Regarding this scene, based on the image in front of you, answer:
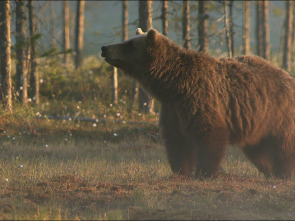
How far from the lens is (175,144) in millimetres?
6488

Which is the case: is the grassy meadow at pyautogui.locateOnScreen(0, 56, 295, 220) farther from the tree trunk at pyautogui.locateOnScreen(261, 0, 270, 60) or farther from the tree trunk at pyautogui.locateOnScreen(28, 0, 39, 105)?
the tree trunk at pyautogui.locateOnScreen(261, 0, 270, 60)

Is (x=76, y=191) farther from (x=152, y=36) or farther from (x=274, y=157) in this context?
(x=274, y=157)

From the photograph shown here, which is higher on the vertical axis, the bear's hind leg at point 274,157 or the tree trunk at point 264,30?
the tree trunk at point 264,30

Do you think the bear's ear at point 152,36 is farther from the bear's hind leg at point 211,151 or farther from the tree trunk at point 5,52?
the tree trunk at point 5,52

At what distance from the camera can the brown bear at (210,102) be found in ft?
20.2

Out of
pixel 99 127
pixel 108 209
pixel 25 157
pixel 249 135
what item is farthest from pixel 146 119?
pixel 108 209

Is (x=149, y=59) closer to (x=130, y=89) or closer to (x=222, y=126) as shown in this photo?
(x=222, y=126)

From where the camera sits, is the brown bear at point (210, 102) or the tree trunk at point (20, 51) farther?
the tree trunk at point (20, 51)

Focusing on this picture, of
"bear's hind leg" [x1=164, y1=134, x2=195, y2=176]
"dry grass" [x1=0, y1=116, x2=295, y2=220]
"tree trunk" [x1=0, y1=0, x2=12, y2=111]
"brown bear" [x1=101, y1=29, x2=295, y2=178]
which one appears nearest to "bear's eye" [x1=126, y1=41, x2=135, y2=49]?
"brown bear" [x1=101, y1=29, x2=295, y2=178]

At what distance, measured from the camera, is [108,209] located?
15.8ft

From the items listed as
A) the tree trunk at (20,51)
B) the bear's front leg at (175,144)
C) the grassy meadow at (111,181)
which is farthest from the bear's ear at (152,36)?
the tree trunk at (20,51)

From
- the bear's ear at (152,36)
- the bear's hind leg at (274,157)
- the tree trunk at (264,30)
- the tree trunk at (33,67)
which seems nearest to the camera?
the bear's ear at (152,36)

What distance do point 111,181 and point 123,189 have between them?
2.49ft

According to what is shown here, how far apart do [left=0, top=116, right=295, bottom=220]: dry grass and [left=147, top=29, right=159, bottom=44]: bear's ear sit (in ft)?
6.66
